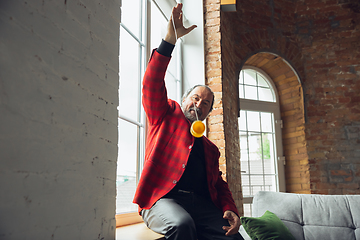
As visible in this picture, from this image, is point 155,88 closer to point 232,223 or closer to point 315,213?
point 232,223

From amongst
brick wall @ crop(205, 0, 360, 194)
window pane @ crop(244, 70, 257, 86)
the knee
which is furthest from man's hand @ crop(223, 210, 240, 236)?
window pane @ crop(244, 70, 257, 86)

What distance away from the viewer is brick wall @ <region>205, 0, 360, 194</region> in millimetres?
4090

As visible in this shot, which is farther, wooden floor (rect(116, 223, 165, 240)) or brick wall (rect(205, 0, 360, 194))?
brick wall (rect(205, 0, 360, 194))

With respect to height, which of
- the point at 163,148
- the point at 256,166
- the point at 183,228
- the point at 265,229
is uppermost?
the point at 163,148

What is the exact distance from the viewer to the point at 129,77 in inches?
83.2

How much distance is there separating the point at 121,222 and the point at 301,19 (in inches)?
161

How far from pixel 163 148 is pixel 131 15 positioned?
113 centimetres

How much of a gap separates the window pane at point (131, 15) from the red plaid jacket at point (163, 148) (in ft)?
2.39

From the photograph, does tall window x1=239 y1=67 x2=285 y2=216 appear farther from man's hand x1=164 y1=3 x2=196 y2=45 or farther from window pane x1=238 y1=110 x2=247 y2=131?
man's hand x1=164 y1=3 x2=196 y2=45

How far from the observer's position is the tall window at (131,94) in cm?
195

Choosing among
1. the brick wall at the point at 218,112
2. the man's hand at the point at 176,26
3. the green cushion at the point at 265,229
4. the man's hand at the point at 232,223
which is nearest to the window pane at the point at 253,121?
the brick wall at the point at 218,112

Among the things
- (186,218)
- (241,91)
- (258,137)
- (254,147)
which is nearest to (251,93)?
(241,91)

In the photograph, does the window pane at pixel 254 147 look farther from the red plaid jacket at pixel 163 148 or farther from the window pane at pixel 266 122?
the red plaid jacket at pixel 163 148

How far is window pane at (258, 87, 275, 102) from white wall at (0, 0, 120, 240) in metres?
3.55
